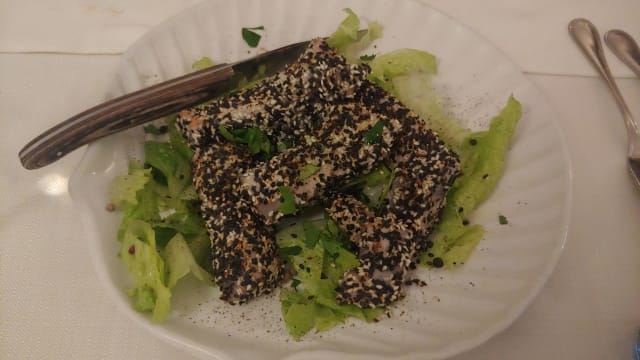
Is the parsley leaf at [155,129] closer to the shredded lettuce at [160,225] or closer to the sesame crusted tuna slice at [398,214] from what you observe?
the shredded lettuce at [160,225]

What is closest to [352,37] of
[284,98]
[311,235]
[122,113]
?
[284,98]

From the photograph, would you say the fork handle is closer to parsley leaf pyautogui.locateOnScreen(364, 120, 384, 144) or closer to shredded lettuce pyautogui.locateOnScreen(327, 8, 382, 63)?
shredded lettuce pyautogui.locateOnScreen(327, 8, 382, 63)

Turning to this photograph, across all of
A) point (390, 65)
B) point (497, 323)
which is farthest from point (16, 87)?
point (497, 323)

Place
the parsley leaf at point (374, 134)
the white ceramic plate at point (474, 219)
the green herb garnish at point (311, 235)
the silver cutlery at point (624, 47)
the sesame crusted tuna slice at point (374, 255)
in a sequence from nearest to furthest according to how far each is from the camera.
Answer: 1. the white ceramic plate at point (474, 219)
2. the sesame crusted tuna slice at point (374, 255)
3. the green herb garnish at point (311, 235)
4. the parsley leaf at point (374, 134)
5. the silver cutlery at point (624, 47)

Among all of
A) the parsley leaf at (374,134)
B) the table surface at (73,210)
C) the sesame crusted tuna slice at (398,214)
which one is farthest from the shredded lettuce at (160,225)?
the parsley leaf at (374,134)

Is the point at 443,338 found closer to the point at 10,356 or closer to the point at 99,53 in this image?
the point at 10,356

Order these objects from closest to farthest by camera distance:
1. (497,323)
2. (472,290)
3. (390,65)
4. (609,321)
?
(497,323), (472,290), (609,321), (390,65)

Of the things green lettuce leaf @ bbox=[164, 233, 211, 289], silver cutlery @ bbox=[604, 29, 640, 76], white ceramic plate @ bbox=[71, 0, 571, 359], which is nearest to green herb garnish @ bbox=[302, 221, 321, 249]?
white ceramic plate @ bbox=[71, 0, 571, 359]
